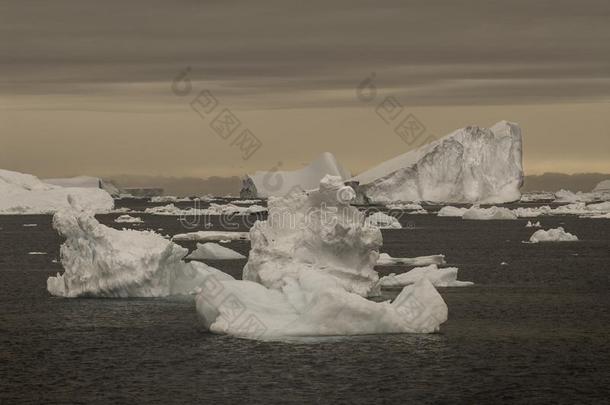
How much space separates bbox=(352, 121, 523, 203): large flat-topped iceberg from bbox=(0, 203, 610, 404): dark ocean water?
126 meters

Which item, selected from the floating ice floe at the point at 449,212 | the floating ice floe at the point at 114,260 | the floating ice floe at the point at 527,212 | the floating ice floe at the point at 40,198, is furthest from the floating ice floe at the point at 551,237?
the floating ice floe at the point at 40,198

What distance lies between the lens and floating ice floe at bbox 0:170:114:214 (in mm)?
156000

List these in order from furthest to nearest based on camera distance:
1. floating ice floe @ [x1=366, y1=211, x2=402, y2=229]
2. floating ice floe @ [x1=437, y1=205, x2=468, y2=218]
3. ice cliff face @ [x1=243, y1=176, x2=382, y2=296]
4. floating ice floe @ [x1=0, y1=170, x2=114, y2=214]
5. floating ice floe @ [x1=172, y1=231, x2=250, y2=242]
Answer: floating ice floe @ [x1=0, y1=170, x2=114, y2=214], floating ice floe @ [x1=437, y1=205, x2=468, y2=218], floating ice floe @ [x1=366, y1=211, x2=402, y2=229], floating ice floe @ [x1=172, y1=231, x2=250, y2=242], ice cliff face @ [x1=243, y1=176, x2=382, y2=296]

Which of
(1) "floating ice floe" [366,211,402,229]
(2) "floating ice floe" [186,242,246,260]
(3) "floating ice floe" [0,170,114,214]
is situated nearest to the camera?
(2) "floating ice floe" [186,242,246,260]

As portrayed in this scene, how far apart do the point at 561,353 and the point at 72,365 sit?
15.1 m

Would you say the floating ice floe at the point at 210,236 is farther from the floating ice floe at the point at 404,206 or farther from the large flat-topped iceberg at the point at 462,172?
the large flat-topped iceberg at the point at 462,172

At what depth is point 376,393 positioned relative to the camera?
26.3 m

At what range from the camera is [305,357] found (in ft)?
99.9

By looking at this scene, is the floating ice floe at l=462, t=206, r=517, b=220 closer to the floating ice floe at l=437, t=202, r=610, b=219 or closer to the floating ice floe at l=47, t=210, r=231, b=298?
the floating ice floe at l=437, t=202, r=610, b=219

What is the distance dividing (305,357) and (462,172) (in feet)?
495

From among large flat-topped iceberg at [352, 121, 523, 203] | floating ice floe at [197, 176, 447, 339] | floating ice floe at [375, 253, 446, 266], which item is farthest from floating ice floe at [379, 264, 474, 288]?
large flat-topped iceberg at [352, 121, 523, 203]

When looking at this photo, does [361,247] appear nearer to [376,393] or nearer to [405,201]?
[376,393]

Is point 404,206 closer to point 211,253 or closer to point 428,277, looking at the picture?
point 211,253

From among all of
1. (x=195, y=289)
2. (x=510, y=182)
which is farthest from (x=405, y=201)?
(x=195, y=289)
